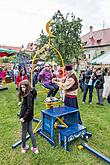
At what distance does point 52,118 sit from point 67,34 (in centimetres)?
1589

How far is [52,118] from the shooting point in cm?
450

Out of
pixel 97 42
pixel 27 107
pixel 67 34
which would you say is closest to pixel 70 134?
pixel 27 107

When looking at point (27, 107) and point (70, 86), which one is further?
point (70, 86)

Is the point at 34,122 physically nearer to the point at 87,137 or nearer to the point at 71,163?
the point at 87,137

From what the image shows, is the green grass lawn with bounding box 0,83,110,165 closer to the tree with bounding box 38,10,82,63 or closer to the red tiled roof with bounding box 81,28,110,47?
the tree with bounding box 38,10,82,63

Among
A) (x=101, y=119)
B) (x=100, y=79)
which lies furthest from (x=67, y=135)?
(x=100, y=79)

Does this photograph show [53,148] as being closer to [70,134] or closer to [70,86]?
[70,134]

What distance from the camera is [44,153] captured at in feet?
13.8

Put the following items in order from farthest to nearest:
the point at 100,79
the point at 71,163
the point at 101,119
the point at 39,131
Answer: the point at 100,79 < the point at 101,119 < the point at 39,131 < the point at 71,163

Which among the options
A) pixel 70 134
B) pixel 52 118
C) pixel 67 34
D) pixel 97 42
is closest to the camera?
pixel 70 134

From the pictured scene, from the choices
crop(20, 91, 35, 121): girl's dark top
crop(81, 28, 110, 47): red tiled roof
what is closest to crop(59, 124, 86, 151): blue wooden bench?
crop(20, 91, 35, 121): girl's dark top

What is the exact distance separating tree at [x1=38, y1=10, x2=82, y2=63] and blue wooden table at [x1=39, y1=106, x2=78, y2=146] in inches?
497

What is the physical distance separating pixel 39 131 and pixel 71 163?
1574mm

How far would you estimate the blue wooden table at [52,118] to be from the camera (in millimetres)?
4555
